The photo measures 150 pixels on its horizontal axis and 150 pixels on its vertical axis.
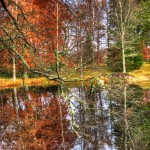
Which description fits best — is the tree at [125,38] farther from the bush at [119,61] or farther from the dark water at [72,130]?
the dark water at [72,130]

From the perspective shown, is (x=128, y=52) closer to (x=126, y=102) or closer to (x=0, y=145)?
(x=126, y=102)

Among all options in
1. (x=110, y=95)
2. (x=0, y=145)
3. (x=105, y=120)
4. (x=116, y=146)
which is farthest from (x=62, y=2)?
(x=105, y=120)

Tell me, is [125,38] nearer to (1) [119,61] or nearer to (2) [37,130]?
(1) [119,61]

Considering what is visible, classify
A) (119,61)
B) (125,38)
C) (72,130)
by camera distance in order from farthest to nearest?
1. (119,61)
2. (125,38)
3. (72,130)

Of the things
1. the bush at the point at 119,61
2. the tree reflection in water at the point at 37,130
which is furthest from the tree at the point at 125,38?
the tree reflection in water at the point at 37,130

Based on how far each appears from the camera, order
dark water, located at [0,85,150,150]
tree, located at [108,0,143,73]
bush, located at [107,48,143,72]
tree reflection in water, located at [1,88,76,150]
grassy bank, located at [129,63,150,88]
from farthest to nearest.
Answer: bush, located at [107,48,143,72], grassy bank, located at [129,63,150,88], tree, located at [108,0,143,73], tree reflection in water, located at [1,88,76,150], dark water, located at [0,85,150,150]

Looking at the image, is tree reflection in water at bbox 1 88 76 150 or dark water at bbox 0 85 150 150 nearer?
dark water at bbox 0 85 150 150

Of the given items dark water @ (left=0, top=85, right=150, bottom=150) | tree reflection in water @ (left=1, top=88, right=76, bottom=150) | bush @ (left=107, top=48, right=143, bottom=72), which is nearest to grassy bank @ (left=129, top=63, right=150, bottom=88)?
bush @ (left=107, top=48, right=143, bottom=72)

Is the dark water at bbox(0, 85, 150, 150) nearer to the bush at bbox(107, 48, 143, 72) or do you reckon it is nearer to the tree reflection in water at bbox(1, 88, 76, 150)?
the tree reflection in water at bbox(1, 88, 76, 150)

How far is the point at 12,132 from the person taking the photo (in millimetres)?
12547

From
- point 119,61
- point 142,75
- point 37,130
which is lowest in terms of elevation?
point 37,130

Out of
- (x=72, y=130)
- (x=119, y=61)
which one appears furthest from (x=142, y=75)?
(x=72, y=130)

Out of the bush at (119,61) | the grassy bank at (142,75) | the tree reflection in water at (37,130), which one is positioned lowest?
the tree reflection in water at (37,130)

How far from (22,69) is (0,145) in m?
8.00
